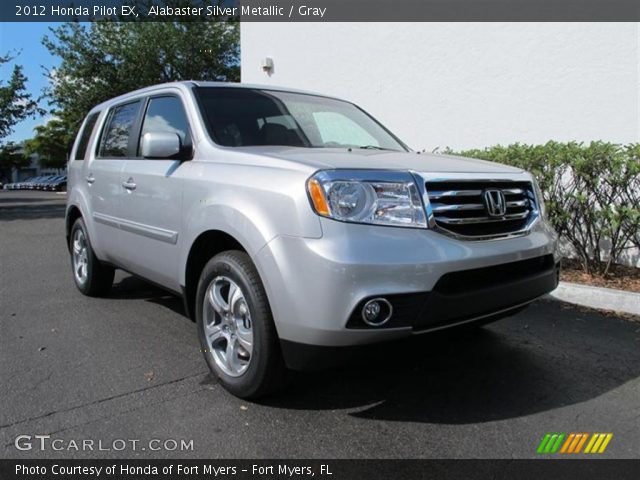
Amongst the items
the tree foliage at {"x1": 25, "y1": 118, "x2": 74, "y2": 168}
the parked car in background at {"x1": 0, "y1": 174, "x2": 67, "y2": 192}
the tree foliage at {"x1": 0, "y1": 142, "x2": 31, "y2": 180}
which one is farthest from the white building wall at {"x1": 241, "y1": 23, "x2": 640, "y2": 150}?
the tree foliage at {"x1": 0, "y1": 142, "x2": 31, "y2": 180}

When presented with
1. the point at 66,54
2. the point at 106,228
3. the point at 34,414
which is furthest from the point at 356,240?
the point at 66,54

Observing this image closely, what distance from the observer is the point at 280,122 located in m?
3.71

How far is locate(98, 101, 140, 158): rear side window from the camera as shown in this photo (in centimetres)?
442

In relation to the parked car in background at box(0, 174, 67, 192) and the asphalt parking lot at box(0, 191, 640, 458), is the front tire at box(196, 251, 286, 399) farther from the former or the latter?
the parked car in background at box(0, 174, 67, 192)

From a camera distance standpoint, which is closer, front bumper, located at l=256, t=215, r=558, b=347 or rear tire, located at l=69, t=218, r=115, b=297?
front bumper, located at l=256, t=215, r=558, b=347

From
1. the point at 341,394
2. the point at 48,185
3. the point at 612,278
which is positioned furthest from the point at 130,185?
the point at 48,185

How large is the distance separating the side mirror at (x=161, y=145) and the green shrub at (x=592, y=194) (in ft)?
12.7

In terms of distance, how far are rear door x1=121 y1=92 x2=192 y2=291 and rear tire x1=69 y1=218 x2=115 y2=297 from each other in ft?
3.20

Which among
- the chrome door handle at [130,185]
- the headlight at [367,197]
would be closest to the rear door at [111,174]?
the chrome door handle at [130,185]

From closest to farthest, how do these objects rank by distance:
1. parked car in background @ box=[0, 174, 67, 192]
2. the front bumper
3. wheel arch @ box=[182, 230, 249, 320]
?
the front bumper, wheel arch @ box=[182, 230, 249, 320], parked car in background @ box=[0, 174, 67, 192]

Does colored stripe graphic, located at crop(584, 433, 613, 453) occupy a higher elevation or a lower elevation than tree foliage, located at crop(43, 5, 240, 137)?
lower
